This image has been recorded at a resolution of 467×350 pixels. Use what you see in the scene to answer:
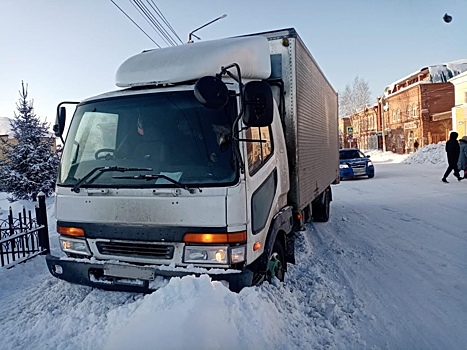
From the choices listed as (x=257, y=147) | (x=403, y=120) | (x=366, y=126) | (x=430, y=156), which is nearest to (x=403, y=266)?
(x=257, y=147)

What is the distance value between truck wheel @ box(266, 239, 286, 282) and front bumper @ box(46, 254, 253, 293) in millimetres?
764

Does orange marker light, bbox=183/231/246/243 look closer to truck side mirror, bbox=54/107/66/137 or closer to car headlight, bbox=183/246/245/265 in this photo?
car headlight, bbox=183/246/245/265

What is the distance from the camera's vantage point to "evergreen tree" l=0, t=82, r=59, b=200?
14727mm

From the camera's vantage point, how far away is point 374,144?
5794 centimetres

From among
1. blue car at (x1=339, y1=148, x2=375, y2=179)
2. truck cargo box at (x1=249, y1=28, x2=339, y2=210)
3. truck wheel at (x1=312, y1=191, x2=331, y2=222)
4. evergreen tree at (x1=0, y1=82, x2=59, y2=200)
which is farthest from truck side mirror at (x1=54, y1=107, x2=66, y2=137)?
blue car at (x1=339, y1=148, x2=375, y2=179)

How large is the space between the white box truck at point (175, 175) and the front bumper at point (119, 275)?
10 millimetres

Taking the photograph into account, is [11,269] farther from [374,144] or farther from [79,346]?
[374,144]

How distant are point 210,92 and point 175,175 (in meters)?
0.78

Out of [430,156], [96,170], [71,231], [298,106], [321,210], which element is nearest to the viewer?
[96,170]

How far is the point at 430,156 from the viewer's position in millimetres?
27719

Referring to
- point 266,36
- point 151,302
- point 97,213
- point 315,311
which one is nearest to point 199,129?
point 97,213

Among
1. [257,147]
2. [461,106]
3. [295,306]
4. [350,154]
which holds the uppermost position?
[461,106]

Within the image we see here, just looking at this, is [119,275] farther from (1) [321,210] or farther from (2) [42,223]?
(1) [321,210]

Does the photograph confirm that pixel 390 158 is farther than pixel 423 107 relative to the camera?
No
